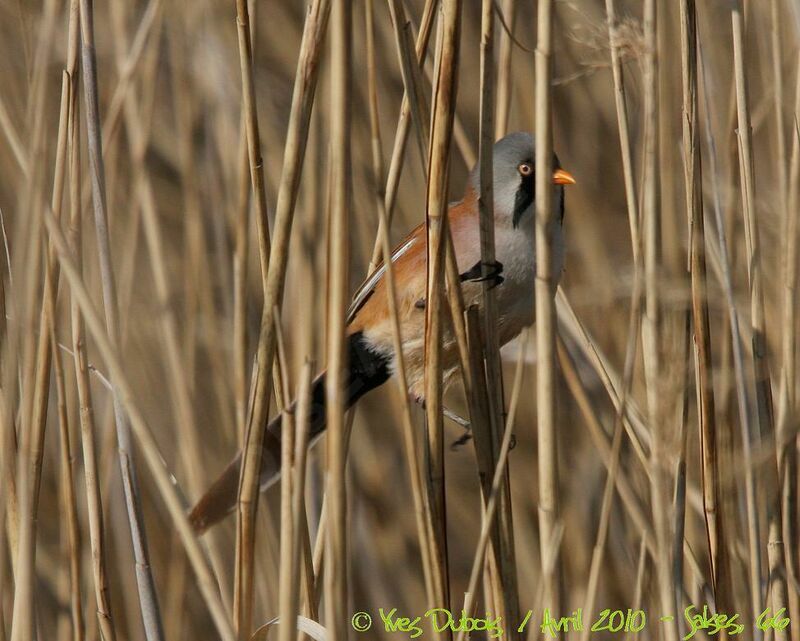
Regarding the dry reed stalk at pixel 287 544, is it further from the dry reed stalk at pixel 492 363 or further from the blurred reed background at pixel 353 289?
the dry reed stalk at pixel 492 363

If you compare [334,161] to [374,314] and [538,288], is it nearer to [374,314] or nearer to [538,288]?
[538,288]

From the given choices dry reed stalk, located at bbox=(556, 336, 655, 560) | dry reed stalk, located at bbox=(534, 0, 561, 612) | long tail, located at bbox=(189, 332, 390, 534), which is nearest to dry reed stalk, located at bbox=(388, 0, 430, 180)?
dry reed stalk, located at bbox=(534, 0, 561, 612)

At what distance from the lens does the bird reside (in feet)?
5.64

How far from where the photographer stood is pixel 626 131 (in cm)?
132

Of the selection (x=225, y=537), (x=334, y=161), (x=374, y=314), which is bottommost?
(x=225, y=537)

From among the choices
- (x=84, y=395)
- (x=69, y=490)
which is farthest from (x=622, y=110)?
(x=69, y=490)

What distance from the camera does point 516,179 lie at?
1.87m

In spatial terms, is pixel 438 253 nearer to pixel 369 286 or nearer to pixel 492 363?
pixel 492 363

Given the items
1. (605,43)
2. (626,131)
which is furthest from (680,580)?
(605,43)

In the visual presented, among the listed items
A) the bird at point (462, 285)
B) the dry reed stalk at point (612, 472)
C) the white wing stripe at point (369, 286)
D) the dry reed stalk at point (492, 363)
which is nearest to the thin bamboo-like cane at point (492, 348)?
the dry reed stalk at point (492, 363)

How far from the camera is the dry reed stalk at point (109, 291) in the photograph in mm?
1251

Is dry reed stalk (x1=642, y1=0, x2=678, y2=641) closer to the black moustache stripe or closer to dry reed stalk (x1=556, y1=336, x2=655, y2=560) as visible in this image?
dry reed stalk (x1=556, y1=336, x2=655, y2=560)

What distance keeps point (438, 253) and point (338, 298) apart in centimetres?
22

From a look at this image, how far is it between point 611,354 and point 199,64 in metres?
1.36
